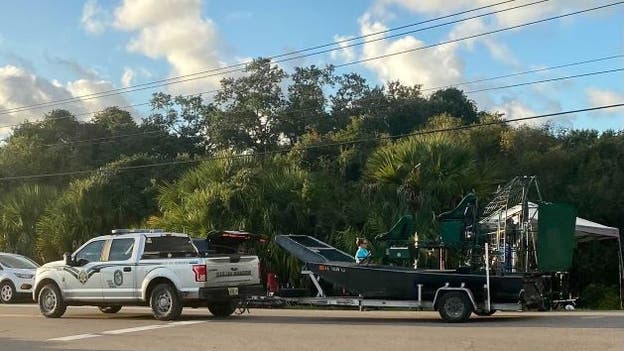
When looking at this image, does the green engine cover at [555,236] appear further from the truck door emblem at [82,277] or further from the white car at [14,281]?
the white car at [14,281]

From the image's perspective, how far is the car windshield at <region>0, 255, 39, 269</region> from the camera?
23.2 metres

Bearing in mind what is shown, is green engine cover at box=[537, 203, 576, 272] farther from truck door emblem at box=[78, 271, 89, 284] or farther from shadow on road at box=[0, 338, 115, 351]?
shadow on road at box=[0, 338, 115, 351]

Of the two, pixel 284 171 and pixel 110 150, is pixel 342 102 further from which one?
pixel 284 171

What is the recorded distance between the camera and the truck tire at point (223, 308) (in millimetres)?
16312

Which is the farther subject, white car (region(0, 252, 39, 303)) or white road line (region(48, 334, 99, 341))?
white car (region(0, 252, 39, 303))

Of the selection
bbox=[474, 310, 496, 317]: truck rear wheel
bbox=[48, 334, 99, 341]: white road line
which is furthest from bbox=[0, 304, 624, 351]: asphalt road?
bbox=[474, 310, 496, 317]: truck rear wheel

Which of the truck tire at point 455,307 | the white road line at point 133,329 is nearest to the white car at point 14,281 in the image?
the white road line at point 133,329

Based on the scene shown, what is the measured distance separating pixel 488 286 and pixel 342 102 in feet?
125

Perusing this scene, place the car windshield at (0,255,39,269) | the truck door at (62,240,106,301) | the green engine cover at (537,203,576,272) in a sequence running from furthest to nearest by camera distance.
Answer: the car windshield at (0,255,39,269), the green engine cover at (537,203,576,272), the truck door at (62,240,106,301)

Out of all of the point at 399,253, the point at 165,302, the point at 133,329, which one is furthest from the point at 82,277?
the point at 399,253

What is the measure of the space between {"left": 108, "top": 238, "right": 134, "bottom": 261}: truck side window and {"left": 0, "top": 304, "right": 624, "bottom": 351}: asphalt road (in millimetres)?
1319

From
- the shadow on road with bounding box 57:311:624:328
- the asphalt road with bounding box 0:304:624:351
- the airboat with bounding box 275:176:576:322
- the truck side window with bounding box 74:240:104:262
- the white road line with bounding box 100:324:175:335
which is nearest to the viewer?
the asphalt road with bounding box 0:304:624:351

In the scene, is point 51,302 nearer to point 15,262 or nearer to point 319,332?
point 319,332

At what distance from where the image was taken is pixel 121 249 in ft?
52.2
